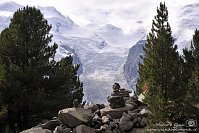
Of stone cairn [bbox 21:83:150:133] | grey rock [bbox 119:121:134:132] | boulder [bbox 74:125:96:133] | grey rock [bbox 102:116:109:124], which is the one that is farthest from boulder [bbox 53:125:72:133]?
grey rock [bbox 119:121:134:132]

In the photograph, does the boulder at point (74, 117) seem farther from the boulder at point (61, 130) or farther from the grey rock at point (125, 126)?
the grey rock at point (125, 126)

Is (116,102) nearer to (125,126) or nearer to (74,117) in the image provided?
(125,126)

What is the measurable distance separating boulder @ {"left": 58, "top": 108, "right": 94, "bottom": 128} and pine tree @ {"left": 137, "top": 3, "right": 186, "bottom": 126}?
4.21m

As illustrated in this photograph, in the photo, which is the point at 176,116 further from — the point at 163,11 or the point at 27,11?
the point at 27,11

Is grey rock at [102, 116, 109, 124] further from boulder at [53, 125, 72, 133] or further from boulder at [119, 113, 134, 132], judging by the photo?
boulder at [53, 125, 72, 133]

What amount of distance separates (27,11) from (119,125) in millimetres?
21153

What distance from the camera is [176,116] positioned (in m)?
23.2

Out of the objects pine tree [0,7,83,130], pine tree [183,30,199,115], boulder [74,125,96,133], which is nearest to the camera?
pine tree [183,30,199,115]

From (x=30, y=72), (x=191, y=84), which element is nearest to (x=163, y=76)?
(x=191, y=84)

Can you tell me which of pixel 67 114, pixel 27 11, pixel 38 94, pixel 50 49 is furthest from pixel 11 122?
pixel 67 114

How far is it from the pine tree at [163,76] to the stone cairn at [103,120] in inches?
65.0

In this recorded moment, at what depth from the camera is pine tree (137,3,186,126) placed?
2253 centimetres

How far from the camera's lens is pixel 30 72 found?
37.3m

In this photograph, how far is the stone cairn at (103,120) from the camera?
80.9 ft
